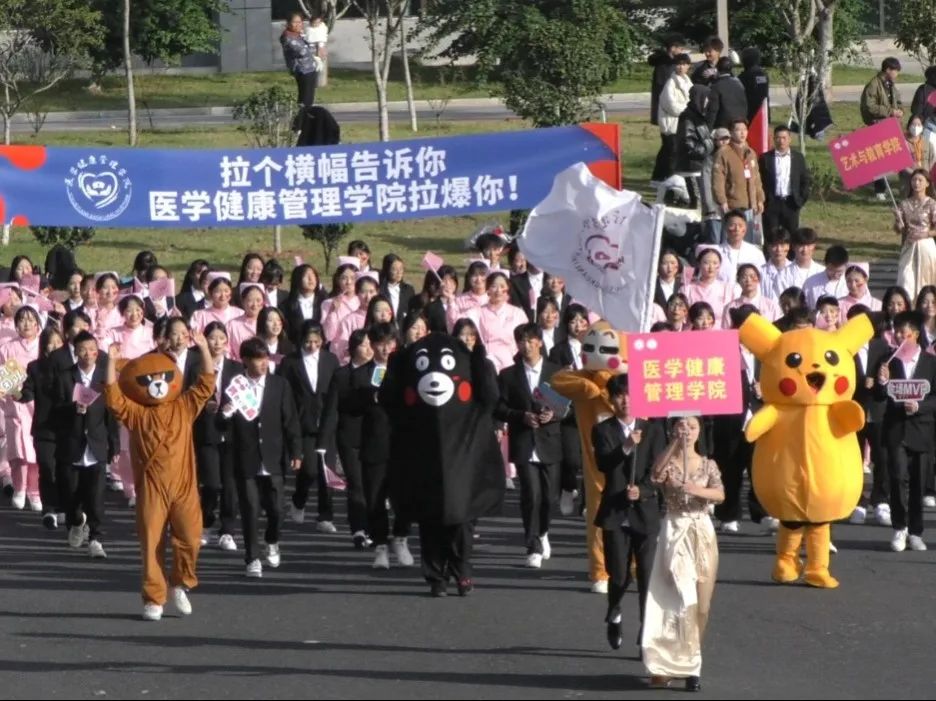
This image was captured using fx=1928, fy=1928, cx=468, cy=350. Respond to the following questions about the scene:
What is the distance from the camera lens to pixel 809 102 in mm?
29734

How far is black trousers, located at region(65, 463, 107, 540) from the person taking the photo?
13979mm

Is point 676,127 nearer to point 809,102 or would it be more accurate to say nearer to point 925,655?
point 809,102

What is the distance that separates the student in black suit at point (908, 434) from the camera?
536 inches

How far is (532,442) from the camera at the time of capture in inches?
533

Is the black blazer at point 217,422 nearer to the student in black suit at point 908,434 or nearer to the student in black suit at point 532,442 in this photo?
the student in black suit at point 532,442

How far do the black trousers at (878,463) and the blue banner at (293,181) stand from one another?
462 centimetres

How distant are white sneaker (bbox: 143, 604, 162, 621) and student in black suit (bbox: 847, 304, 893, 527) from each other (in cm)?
506

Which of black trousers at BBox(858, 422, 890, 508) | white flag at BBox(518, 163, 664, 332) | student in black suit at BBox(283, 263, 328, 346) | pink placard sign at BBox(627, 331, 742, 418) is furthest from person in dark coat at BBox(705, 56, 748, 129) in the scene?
pink placard sign at BBox(627, 331, 742, 418)

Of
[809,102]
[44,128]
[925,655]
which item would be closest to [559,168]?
[925,655]

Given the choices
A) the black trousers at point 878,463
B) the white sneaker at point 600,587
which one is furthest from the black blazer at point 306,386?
the black trousers at point 878,463

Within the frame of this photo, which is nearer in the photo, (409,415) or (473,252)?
(409,415)

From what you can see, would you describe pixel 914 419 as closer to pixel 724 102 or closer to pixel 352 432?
pixel 352 432

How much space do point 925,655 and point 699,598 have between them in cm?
155

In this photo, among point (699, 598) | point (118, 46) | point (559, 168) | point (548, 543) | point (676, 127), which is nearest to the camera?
point (699, 598)
